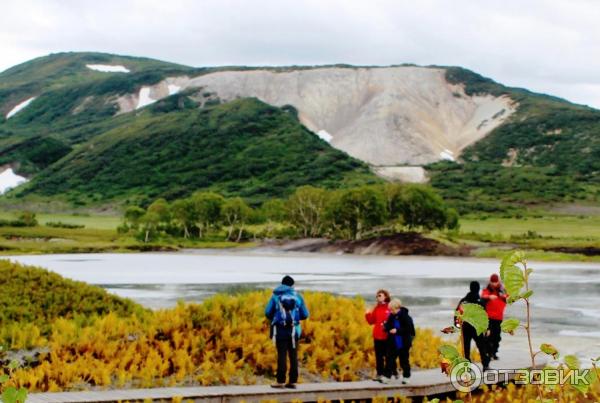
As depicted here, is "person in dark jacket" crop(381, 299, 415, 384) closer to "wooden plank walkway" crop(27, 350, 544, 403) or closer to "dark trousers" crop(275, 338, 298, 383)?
"wooden plank walkway" crop(27, 350, 544, 403)

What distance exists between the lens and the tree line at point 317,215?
347 ft

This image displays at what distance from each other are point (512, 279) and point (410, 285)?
43.4 metres

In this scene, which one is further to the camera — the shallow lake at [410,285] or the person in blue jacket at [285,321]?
the shallow lake at [410,285]

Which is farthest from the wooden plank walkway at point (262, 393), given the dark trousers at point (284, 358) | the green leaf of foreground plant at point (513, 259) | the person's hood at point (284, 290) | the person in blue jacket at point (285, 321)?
the green leaf of foreground plant at point (513, 259)

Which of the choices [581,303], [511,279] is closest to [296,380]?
[511,279]

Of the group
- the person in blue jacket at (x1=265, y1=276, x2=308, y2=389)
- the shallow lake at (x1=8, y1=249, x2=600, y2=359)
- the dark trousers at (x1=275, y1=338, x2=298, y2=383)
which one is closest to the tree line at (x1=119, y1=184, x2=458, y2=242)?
the shallow lake at (x1=8, y1=249, x2=600, y2=359)

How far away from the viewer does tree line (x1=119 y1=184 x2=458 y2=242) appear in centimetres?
10575

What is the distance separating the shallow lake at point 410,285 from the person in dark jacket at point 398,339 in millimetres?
7271

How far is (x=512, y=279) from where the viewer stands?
4.14 m

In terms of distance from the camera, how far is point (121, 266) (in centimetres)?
6531

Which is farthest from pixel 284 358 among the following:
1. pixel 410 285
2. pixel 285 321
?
pixel 410 285

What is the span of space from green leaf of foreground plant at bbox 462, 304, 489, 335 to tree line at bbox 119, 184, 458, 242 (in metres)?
99.5

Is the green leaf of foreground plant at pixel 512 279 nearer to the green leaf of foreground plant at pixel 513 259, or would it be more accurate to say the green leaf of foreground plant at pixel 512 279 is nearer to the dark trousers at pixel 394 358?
the green leaf of foreground plant at pixel 513 259

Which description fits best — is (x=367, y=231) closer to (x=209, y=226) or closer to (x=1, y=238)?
(x=209, y=226)
